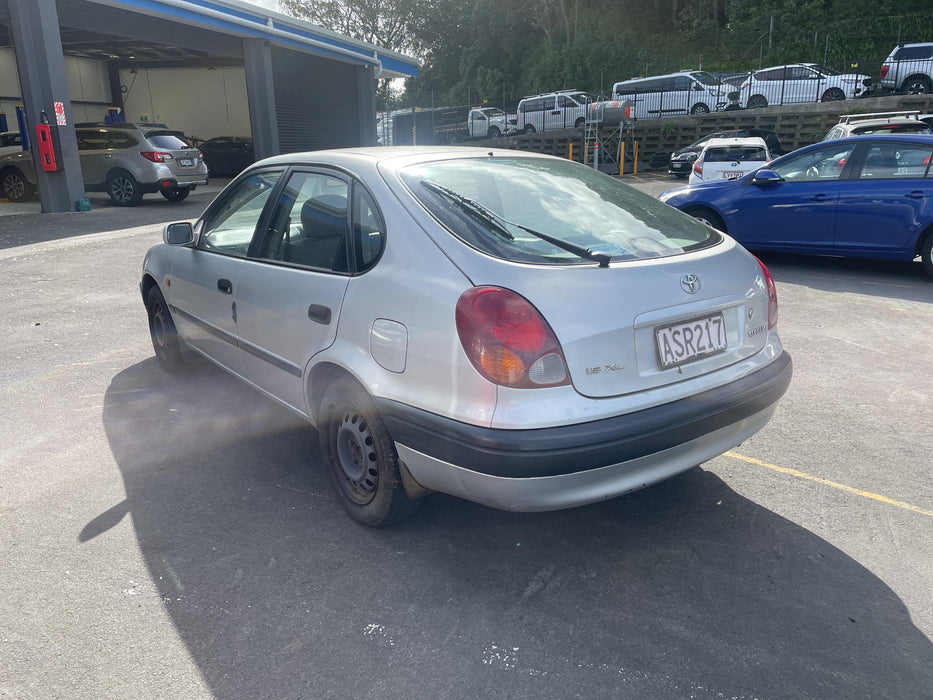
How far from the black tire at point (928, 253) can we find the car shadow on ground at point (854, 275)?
146mm

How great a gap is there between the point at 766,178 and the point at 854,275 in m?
1.44

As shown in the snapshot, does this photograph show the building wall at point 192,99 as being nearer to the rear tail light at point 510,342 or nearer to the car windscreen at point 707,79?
the car windscreen at point 707,79

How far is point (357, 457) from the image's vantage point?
10.3 feet

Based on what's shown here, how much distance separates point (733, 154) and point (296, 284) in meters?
14.9

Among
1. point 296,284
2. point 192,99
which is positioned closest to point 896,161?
point 296,284

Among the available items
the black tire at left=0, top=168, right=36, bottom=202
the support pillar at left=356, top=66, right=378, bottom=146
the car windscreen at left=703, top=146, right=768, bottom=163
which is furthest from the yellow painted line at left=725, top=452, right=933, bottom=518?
the support pillar at left=356, top=66, right=378, bottom=146

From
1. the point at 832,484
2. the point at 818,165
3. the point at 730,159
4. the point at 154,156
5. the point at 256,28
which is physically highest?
the point at 256,28

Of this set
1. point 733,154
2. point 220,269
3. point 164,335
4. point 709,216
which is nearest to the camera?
point 220,269

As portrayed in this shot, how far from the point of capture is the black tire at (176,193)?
16.3 m

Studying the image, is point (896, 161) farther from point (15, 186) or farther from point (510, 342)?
point (15, 186)

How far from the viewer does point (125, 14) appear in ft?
52.9

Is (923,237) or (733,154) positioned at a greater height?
(733,154)

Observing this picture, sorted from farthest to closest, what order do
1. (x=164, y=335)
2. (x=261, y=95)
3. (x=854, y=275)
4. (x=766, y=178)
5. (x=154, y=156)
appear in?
(x=261, y=95) → (x=154, y=156) → (x=766, y=178) → (x=854, y=275) → (x=164, y=335)

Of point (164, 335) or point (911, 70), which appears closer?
point (164, 335)
